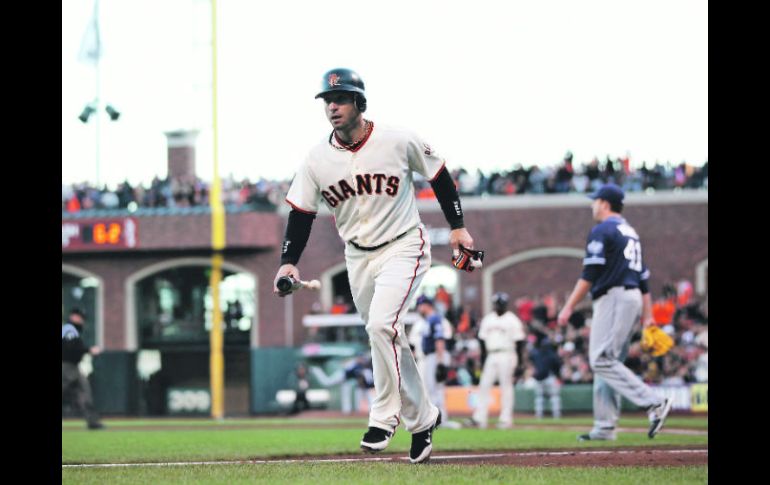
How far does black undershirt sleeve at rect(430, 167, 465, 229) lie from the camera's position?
341 inches

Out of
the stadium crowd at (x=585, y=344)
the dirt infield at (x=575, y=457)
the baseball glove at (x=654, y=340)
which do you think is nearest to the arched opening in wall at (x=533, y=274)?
the stadium crowd at (x=585, y=344)

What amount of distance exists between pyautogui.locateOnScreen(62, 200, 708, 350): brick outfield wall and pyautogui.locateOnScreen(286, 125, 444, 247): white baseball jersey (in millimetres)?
26756

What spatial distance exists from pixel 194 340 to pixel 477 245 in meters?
8.63

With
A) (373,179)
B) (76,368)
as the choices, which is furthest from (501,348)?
(373,179)

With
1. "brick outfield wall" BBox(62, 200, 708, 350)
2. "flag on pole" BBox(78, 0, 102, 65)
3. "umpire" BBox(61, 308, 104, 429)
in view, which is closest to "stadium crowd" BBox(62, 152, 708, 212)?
"brick outfield wall" BBox(62, 200, 708, 350)

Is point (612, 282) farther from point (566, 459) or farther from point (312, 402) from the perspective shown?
point (312, 402)

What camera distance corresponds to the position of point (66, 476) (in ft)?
27.1

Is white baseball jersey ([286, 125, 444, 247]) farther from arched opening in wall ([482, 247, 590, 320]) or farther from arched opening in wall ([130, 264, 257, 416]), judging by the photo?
arched opening in wall ([130, 264, 257, 416])

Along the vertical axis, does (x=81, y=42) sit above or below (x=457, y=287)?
above

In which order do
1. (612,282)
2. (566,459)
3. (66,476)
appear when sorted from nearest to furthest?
(66,476) < (566,459) < (612,282)

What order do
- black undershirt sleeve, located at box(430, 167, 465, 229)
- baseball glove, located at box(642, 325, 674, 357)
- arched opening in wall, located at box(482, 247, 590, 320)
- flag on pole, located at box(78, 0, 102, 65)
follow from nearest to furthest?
black undershirt sleeve, located at box(430, 167, 465, 229) → baseball glove, located at box(642, 325, 674, 357) → arched opening in wall, located at box(482, 247, 590, 320) → flag on pole, located at box(78, 0, 102, 65)
